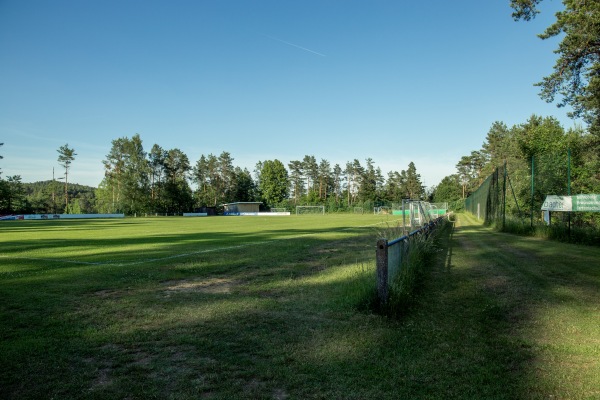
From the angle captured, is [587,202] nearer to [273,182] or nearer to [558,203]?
[558,203]

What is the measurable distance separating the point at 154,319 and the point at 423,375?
3.52 m

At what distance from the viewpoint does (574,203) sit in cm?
1238

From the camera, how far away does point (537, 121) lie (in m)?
51.8

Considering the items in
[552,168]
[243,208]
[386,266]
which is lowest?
[386,266]

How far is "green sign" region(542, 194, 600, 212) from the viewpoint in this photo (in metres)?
11.5

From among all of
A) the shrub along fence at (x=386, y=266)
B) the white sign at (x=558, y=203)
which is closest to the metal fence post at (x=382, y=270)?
the shrub along fence at (x=386, y=266)

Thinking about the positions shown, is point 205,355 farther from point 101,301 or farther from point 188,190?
point 188,190

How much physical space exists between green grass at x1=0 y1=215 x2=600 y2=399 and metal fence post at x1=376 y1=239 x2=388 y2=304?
29cm

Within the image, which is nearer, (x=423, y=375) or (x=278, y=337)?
(x=423, y=375)

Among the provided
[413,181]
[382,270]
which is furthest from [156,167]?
[382,270]

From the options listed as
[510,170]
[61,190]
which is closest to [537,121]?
[510,170]

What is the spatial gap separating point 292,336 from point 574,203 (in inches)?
493

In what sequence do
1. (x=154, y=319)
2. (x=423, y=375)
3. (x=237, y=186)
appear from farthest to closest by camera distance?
(x=237, y=186)
(x=154, y=319)
(x=423, y=375)

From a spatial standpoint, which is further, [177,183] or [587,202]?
[177,183]
